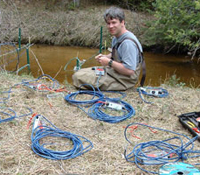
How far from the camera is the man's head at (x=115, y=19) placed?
8.44 ft

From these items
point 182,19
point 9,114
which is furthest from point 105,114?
point 182,19

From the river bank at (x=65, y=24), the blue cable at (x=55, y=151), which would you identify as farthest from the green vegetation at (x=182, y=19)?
the blue cable at (x=55, y=151)

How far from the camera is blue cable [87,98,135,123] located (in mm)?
2309

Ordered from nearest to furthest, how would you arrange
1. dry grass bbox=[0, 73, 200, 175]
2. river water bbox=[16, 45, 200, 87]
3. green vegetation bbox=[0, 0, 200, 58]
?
dry grass bbox=[0, 73, 200, 175]
river water bbox=[16, 45, 200, 87]
green vegetation bbox=[0, 0, 200, 58]

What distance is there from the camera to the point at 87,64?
259 inches

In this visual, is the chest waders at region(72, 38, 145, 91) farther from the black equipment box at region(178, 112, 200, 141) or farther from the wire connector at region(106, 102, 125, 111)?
the black equipment box at region(178, 112, 200, 141)

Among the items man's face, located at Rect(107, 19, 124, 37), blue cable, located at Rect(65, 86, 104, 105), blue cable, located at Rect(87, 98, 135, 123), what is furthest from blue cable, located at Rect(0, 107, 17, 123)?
man's face, located at Rect(107, 19, 124, 37)

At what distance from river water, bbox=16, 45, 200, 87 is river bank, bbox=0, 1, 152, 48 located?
0.44m

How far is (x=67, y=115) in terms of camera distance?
2393 mm

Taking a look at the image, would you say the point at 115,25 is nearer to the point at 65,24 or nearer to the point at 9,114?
the point at 9,114

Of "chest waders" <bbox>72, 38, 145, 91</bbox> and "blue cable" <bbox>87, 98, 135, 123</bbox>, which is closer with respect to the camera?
"blue cable" <bbox>87, 98, 135, 123</bbox>

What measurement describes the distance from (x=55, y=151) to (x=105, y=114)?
2.57ft

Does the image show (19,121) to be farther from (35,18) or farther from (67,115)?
(35,18)

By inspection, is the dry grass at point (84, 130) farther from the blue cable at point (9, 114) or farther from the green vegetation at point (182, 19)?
the green vegetation at point (182, 19)
